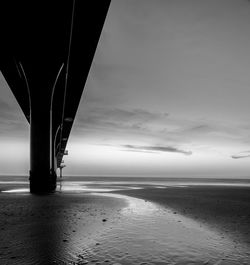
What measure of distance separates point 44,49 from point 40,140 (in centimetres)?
450

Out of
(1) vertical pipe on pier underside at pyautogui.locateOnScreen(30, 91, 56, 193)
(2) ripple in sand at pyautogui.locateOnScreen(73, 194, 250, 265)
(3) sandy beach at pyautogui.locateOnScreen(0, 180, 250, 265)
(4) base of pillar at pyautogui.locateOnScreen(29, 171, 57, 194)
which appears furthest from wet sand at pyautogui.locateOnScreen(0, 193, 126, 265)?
(1) vertical pipe on pier underside at pyautogui.locateOnScreen(30, 91, 56, 193)

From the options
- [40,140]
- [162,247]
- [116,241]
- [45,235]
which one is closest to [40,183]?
[40,140]

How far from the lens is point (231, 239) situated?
15.5 ft

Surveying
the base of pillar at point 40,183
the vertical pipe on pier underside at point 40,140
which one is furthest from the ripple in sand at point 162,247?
the vertical pipe on pier underside at point 40,140

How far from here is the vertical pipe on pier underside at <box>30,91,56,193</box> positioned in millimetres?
12953

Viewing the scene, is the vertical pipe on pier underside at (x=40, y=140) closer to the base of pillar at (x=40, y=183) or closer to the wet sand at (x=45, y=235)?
the base of pillar at (x=40, y=183)

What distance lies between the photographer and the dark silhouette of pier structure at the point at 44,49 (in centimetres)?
847

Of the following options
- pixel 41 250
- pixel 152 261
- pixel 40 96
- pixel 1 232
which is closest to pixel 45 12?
pixel 40 96

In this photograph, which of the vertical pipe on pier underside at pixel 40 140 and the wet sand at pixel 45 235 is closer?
the wet sand at pixel 45 235

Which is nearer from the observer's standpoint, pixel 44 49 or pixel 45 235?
pixel 45 235

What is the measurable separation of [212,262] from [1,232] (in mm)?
3594

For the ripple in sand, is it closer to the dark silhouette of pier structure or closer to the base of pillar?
the dark silhouette of pier structure

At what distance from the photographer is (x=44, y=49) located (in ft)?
37.1

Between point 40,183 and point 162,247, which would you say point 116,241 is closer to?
point 162,247
